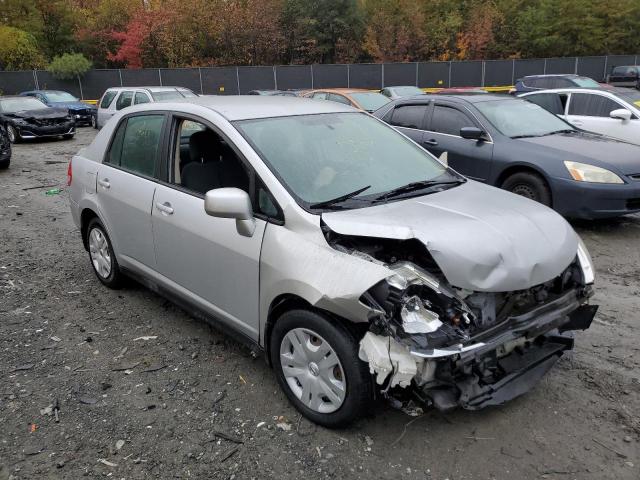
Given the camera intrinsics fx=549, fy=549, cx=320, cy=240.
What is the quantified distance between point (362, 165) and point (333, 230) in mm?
895

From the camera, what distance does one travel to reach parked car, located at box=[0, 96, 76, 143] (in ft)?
53.1

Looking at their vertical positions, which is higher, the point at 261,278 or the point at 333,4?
the point at 333,4

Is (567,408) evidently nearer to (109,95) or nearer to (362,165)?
(362,165)

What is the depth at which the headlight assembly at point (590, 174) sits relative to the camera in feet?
20.3

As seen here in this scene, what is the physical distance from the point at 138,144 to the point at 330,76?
90.7 ft

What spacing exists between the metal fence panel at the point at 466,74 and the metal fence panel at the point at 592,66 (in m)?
6.63

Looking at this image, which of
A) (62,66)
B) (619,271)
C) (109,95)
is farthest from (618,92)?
(62,66)

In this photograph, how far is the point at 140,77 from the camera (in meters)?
30.4

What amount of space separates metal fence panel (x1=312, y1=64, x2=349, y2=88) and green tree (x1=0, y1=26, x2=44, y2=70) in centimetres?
1822

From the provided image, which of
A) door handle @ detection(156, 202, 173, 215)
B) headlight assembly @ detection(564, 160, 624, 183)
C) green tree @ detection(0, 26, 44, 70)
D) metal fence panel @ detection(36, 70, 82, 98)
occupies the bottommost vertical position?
headlight assembly @ detection(564, 160, 624, 183)

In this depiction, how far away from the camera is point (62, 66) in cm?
2909

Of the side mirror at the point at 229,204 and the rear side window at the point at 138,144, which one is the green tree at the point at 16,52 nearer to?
the rear side window at the point at 138,144

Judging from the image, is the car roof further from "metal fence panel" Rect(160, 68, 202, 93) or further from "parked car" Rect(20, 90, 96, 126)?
"metal fence panel" Rect(160, 68, 202, 93)

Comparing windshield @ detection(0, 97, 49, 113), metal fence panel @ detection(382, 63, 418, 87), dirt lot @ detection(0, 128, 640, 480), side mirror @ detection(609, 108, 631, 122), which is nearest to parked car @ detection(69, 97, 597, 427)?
dirt lot @ detection(0, 128, 640, 480)
